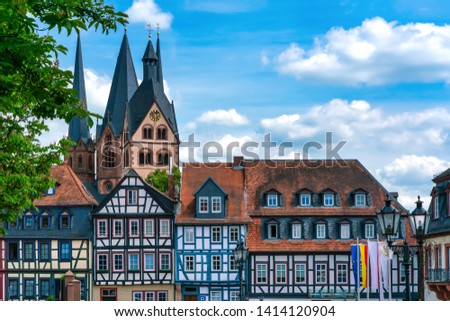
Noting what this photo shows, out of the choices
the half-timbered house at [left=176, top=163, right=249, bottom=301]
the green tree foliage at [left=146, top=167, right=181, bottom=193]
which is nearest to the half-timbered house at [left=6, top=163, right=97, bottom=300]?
the half-timbered house at [left=176, top=163, right=249, bottom=301]

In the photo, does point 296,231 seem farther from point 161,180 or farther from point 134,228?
point 161,180

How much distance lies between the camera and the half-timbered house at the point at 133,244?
56625mm

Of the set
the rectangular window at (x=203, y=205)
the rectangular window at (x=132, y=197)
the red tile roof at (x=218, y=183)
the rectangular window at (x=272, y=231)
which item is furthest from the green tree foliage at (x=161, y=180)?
the rectangular window at (x=272, y=231)

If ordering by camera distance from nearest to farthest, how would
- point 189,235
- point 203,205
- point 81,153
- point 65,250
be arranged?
1. point 203,205
2. point 189,235
3. point 65,250
4. point 81,153

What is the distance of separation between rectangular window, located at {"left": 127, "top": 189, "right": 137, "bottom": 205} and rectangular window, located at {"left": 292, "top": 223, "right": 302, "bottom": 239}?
1031 centimetres

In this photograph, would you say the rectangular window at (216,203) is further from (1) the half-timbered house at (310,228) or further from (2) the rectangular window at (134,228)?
(2) the rectangular window at (134,228)

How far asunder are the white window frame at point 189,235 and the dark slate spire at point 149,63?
76.3 metres

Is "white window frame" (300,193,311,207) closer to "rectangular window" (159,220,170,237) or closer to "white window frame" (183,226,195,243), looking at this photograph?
"white window frame" (183,226,195,243)

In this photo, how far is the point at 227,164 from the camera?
60219 mm

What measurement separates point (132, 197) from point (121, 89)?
253 feet

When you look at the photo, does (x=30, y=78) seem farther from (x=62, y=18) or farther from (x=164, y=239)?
(x=164, y=239)

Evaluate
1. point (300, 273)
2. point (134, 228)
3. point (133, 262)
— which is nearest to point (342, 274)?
point (300, 273)

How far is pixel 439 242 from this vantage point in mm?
43406
